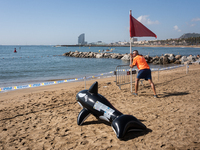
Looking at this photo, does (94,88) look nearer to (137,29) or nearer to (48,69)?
(137,29)

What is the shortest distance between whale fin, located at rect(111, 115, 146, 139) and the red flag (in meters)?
4.79

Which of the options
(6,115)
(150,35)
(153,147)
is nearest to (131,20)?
(150,35)

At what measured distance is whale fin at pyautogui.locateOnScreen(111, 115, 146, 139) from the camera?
381 centimetres

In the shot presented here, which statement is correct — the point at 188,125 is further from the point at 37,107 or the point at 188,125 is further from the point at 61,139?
the point at 37,107

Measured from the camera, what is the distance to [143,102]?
661 centimetres

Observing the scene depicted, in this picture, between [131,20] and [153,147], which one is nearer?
[153,147]

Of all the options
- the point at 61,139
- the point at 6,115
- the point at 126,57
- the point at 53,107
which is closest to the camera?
the point at 61,139

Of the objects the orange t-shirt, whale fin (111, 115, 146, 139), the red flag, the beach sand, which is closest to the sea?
the beach sand

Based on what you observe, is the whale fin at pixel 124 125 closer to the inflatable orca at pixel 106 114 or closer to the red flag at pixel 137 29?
the inflatable orca at pixel 106 114

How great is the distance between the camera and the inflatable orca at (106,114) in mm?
3898

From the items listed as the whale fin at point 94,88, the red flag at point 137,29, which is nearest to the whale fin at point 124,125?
the whale fin at point 94,88

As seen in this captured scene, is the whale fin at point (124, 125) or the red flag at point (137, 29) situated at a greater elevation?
the red flag at point (137, 29)

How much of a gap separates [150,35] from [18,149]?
23.6 feet

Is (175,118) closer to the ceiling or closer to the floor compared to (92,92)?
closer to the floor
